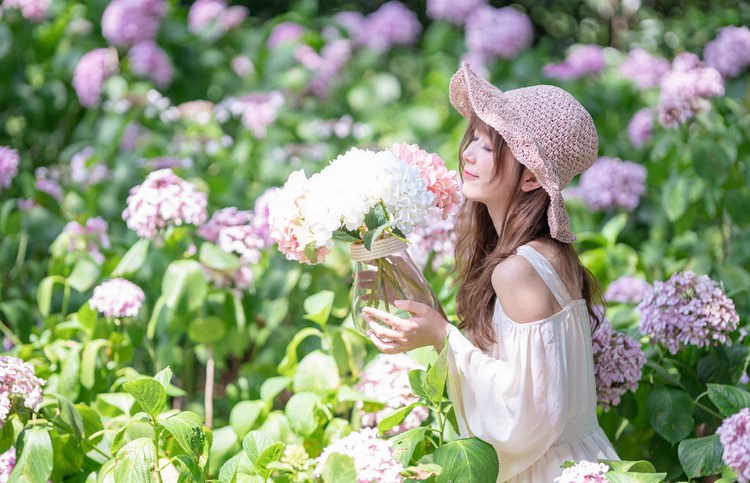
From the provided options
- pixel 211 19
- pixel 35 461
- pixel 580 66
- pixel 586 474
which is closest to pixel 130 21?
pixel 211 19

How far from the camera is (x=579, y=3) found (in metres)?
6.90

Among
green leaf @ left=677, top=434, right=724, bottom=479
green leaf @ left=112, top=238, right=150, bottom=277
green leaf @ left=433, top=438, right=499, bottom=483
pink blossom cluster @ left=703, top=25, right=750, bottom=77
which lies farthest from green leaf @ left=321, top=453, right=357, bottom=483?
pink blossom cluster @ left=703, top=25, right=750, bottom=77

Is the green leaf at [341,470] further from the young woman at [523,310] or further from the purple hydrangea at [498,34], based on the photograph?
the purple hydrangea at [498,34]

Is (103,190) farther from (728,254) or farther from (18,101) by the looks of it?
(728,254)

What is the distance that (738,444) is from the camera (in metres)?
1.80

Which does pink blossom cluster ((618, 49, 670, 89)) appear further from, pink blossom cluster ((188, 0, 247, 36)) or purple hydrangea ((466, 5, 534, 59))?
pink blossom cluster ((188, 0, 247, 36))

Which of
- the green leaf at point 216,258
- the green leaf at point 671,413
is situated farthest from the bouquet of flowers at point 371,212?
the green leaf at point 216,258

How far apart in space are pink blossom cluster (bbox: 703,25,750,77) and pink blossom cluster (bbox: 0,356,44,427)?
3.48 meters

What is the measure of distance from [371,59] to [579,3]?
1.92 metres

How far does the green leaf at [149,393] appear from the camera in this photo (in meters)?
1.89

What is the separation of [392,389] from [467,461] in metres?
0.56

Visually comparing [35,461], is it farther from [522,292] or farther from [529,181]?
[529,181]

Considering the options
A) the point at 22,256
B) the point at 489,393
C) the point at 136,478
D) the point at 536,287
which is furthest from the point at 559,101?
the point at 22,256

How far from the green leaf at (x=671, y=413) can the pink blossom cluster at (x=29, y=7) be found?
3825mm
